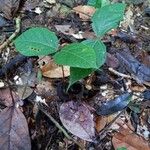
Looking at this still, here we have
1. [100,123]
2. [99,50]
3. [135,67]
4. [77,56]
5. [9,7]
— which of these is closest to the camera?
[77,56]

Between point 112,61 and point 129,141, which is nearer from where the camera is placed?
point 129,141

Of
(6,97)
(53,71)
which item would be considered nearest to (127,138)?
(53,71)

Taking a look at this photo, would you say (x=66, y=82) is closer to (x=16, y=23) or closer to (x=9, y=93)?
(x=9, y=93)

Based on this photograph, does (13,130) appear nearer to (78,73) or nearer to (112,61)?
(78,73)

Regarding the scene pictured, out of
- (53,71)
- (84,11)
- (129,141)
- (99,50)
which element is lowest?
(129,141)

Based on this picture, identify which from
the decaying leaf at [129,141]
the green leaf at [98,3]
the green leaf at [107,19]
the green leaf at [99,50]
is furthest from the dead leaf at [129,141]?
the green leaf at [98,3]

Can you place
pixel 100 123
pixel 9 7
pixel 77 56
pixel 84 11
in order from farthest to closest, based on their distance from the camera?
1. pixel 84 11
2. pixel 9 7
3. pixel 100 123
4. pixel 77 56

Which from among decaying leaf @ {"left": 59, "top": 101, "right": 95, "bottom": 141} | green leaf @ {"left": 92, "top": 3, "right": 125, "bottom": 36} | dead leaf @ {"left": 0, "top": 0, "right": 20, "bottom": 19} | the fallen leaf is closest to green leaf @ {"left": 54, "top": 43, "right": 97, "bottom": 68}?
green leaf @ {"left": 92, "top": 3, "right": 125, "bottom": 36}
